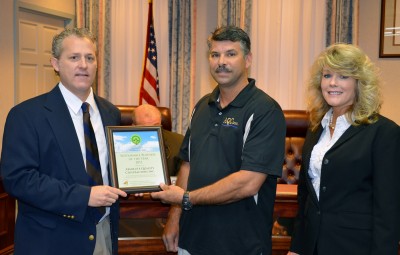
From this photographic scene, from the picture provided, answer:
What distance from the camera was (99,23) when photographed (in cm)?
606

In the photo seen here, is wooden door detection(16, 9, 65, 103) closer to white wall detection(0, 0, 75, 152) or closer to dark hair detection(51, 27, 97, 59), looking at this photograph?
white wall detection(0, 0, 75, 152)

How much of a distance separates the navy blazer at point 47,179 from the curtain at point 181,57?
387 centimetres

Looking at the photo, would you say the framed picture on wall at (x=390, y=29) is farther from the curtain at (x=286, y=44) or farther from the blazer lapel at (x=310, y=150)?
the blazer lapel at (x=310, y=150)

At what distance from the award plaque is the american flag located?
3.47 m

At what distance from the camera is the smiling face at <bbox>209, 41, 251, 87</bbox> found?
90.5 inches

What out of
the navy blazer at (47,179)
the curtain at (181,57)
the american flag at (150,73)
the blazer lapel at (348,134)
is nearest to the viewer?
the navy blazer at (47,179)

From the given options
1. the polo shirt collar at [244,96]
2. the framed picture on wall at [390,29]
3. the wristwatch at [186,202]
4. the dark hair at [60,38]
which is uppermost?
the framed picture on wall at [390,29]

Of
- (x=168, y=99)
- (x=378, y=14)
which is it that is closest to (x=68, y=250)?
(x=168, y=99)

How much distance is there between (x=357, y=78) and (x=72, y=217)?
139 cm

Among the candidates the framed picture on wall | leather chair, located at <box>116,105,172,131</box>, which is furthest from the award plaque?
the framed picture on wall

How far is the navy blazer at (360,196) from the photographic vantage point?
81.4 inches

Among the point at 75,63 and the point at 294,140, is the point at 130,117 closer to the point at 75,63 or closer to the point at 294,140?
the point at 294,140

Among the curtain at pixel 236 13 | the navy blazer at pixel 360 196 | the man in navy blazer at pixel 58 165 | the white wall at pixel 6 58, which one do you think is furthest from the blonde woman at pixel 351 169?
the white wall at pixel 6 58

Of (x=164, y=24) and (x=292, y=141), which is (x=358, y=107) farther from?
(x=164, y=24)
